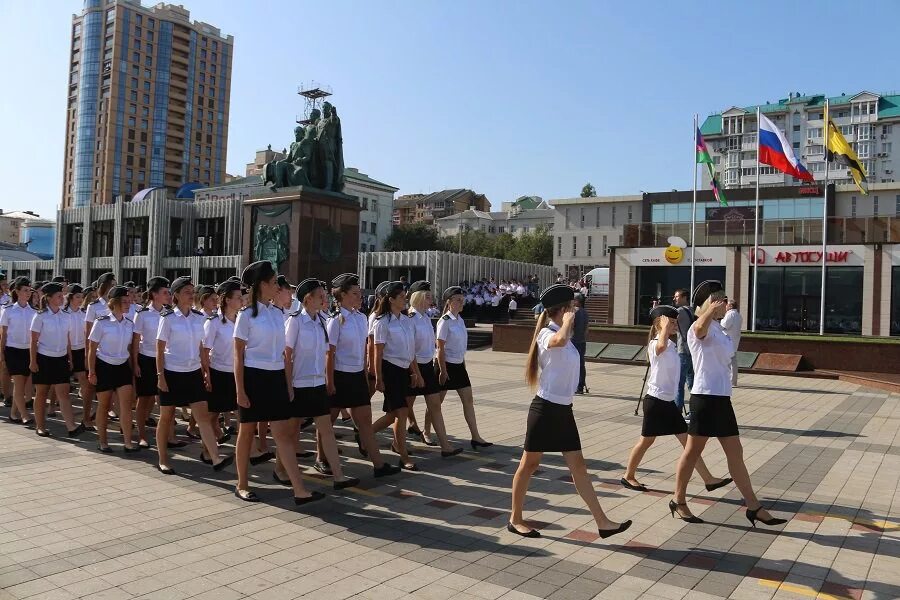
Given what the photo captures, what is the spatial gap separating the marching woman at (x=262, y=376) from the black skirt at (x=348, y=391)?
85cm

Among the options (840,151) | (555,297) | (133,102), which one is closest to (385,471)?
(555,297)

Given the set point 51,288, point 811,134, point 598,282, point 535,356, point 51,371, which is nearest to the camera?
point 535,356

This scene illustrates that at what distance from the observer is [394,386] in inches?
293

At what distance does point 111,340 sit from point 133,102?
113 meters

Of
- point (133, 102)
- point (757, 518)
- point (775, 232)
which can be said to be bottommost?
point (757, 518)

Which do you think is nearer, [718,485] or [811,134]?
[718,485]

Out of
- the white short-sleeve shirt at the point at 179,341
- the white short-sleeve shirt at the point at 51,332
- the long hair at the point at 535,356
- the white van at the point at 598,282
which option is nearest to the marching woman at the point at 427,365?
the white short-sleeve shirt at the point at 179,341

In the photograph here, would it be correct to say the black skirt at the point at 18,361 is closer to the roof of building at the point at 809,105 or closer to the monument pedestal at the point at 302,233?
the monument pedestal at the point at 302,233

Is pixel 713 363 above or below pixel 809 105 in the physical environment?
below

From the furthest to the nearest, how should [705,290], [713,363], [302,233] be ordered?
[302,233], [705,290], [713,363]

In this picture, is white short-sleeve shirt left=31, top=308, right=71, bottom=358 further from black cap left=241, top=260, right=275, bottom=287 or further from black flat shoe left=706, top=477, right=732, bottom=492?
black flat shoe left=706, top=477, right=732, bottom=492

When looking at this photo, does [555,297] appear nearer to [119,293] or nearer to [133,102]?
[119,293]

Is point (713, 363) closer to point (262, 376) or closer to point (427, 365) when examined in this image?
point (427, 365)

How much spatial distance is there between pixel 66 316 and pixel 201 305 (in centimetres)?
228
